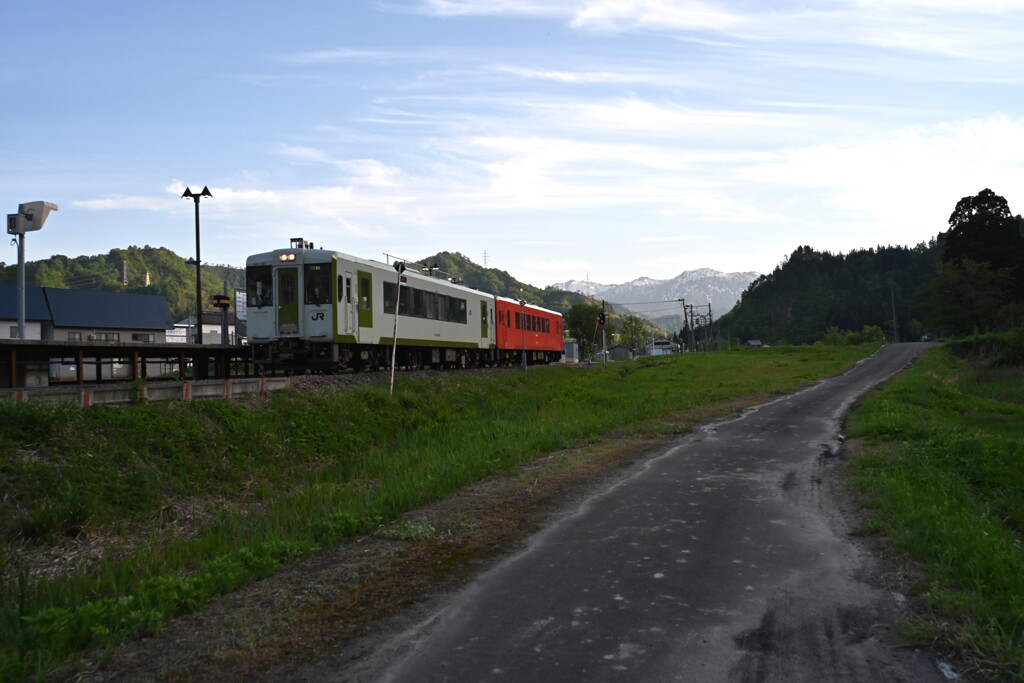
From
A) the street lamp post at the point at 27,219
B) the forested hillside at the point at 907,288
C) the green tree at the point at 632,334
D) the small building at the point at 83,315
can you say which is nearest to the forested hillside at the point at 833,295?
the forested hillside at the point at 907,288

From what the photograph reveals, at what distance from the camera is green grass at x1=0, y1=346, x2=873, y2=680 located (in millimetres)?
5727

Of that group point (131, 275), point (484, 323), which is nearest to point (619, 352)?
point (131, 275)

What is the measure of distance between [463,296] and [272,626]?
2734 cm

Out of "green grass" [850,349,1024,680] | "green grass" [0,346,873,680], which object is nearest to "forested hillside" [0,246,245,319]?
"green grass" [0,346,873,680]

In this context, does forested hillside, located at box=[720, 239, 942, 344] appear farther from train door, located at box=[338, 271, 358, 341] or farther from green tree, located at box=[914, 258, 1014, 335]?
train door, located at box=[338, 271, 358, 341]

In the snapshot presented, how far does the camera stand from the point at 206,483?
41.5 feet

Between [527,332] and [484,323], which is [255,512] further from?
[527,332]

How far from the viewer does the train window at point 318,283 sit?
69.2 ft

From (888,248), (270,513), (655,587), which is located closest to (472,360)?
(270,513)

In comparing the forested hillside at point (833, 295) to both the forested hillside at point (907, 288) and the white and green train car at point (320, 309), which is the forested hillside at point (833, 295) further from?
the white and green train car at point (320, 309)

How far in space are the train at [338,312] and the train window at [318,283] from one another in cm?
3

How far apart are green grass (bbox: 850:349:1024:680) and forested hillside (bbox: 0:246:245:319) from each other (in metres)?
83.4

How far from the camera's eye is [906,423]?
15.4 metres

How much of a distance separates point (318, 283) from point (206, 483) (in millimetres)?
9323
